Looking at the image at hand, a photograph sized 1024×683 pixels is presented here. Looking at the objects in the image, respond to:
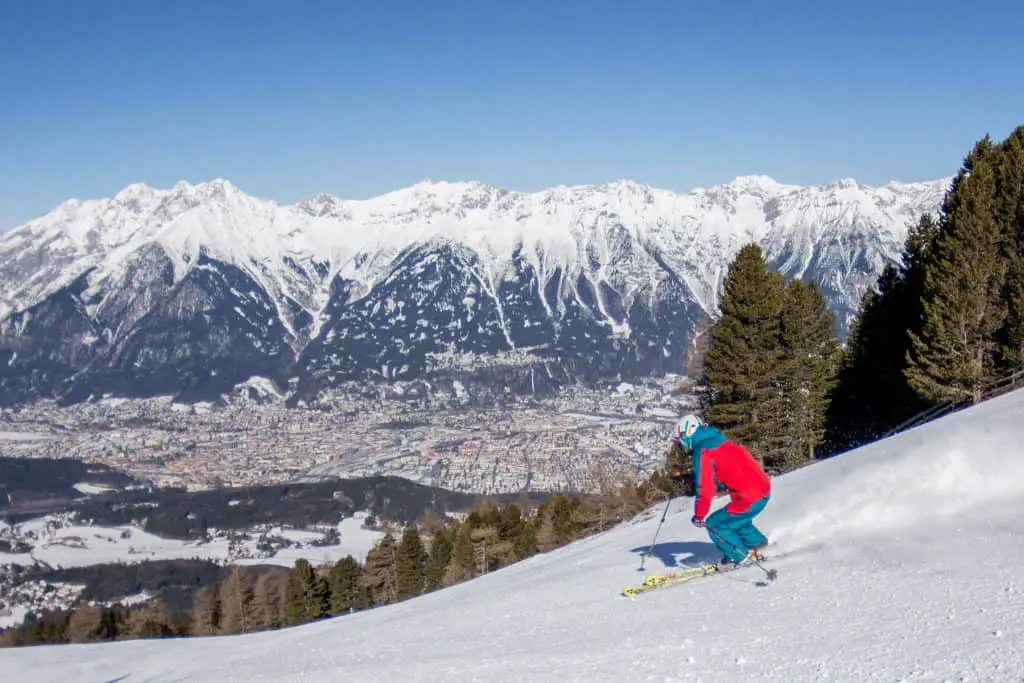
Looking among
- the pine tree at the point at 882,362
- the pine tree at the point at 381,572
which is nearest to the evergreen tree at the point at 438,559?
the pine tree at the point at 381,572

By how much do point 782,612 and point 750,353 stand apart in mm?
26479

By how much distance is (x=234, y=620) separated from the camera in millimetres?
48438

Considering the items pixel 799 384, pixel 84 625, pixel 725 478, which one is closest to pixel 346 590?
pixel 84 625

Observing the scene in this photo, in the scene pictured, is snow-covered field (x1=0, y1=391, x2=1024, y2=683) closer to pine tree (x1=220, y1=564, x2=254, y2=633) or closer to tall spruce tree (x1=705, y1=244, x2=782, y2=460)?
tall spruce tree (x1=705, y1=244, x2=782, y2=460)

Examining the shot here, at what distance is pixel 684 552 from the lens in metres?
14.0

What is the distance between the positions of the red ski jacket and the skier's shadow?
2.13 m

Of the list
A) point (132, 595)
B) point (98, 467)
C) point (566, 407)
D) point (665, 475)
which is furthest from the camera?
point (566, 407)

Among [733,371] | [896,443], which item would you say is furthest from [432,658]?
[733,371]

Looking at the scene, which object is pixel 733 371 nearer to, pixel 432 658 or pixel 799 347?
pixel 799 347

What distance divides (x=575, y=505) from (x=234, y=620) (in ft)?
68.9

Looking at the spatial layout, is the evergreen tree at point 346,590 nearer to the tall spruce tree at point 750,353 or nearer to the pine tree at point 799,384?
the tall spruce tree at point 750,353

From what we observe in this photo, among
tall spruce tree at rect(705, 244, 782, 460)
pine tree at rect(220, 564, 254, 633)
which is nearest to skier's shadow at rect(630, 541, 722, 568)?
tall spruce tree at rect(705, 244, 782, 460)

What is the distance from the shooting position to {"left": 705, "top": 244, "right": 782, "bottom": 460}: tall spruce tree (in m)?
35.0

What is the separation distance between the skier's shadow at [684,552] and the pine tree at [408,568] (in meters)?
33.1
